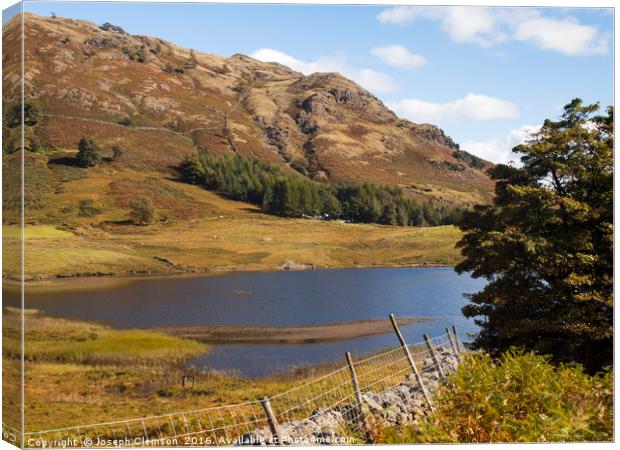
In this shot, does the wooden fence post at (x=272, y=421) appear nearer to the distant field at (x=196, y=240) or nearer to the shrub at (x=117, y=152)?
the distant field at (x=196, y=240)

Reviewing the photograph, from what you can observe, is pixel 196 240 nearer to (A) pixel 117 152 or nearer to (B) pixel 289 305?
(A) pixel 117 152

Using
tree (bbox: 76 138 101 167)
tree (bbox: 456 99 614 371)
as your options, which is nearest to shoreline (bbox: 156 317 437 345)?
tree (bbox: 456 99 614 371)

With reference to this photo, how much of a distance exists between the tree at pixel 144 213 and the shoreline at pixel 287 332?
6.17m

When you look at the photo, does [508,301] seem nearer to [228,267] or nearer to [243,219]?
[228,267]

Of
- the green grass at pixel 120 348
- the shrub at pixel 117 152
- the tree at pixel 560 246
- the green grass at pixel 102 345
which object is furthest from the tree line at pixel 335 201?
the green grass at pixel 102 345

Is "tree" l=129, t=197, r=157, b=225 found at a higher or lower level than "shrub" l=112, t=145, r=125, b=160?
lower

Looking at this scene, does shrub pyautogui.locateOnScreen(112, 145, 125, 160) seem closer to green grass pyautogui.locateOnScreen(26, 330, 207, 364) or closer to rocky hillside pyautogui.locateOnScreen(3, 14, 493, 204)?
rocky hillside pyautogui.locateOnScreen(3, 14, 493, 204)

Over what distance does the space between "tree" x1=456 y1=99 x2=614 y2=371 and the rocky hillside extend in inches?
94.6

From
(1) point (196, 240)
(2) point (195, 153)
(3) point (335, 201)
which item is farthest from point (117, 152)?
(2) point (195, 153)

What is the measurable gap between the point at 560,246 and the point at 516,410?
20.4 ft

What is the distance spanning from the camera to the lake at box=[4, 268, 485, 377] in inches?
797

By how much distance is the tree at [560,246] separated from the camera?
14102 millimetres

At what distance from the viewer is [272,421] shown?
32.1 ft

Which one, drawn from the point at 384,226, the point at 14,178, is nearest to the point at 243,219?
the point at 384,226
